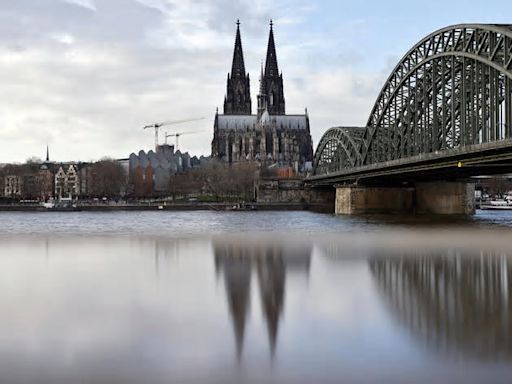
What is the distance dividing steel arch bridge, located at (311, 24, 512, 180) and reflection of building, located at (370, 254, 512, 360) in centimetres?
1845

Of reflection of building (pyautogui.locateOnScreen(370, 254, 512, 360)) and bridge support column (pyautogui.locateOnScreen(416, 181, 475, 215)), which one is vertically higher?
bridge support column (pyautogui.locateOnScreen(416, 181, 475, 215))

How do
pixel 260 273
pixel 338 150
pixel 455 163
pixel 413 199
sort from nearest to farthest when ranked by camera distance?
pixel 260 273 → pixel 455 163 → pixel 413 199 → pixel 338 150

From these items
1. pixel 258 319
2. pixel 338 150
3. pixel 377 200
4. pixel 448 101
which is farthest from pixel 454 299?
pixel 338 150

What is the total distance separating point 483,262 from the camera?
88.3 ft

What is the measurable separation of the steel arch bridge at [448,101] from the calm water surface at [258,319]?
72.6 feet

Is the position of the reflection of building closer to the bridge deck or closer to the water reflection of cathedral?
the water reflection of cathedral

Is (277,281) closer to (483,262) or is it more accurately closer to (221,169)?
(483,262)

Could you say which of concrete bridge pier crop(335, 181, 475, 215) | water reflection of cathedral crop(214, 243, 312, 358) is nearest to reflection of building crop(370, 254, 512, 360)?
water reflection of cathedral crop(214, 243, 312, 358)

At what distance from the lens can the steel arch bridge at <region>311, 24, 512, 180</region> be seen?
4819 cm

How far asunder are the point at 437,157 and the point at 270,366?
4476 centimetres

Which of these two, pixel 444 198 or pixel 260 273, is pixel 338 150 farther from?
pixel 260 273

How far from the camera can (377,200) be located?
89.6 m

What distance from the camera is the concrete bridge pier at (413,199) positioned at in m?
84.2

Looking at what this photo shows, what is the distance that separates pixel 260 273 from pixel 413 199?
2643 inches
